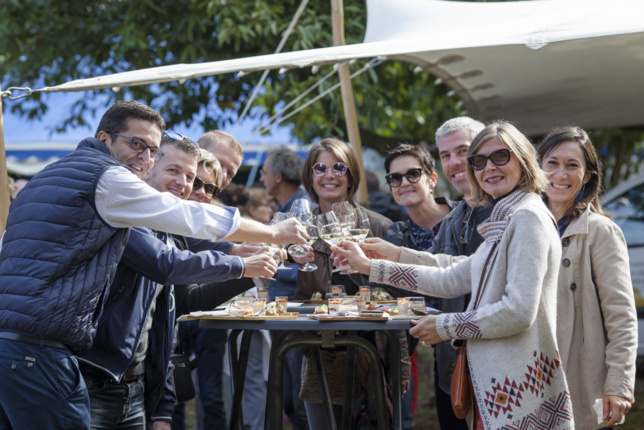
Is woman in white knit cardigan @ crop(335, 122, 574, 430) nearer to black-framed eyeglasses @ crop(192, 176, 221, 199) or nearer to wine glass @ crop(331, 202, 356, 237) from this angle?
wine glass @ crop(331, 202, 356, 237)

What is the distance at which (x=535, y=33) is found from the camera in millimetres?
4953

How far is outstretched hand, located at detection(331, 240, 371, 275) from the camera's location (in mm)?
3674

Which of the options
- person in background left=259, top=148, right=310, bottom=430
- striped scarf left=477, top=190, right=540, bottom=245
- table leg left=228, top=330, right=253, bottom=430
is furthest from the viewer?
person in background left=259, top=148, right=310, bottom=430

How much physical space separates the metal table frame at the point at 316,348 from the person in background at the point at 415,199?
678 millimetres

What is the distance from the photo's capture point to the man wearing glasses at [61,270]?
8.96ft

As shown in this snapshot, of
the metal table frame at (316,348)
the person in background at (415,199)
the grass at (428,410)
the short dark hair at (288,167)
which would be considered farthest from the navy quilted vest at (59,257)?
the grass at (428,410)

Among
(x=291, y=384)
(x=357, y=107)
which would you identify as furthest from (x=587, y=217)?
(x=357, y=107)

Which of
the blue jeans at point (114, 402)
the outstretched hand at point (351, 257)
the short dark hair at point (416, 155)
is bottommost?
the blue jeans at point (114, 402)

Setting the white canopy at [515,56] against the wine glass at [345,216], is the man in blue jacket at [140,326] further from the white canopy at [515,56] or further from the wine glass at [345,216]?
the white canopy at [515,56]

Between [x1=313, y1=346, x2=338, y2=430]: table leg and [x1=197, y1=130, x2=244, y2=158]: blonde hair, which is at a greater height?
[x1=197, y1=130, x2=244, y2=158]: blonde hair

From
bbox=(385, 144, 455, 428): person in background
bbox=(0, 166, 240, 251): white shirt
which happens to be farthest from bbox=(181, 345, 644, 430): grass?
bbox=(0, 166, 240, 251): white shirt

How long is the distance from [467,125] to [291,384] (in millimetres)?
2170

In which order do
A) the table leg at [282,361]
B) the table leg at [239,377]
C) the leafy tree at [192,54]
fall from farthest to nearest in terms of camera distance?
1. the leafy tree at [192,54]
2. the table leg at [239,377]
3. the table leg at [282,361]

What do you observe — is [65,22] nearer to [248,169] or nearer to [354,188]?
[248,169]
